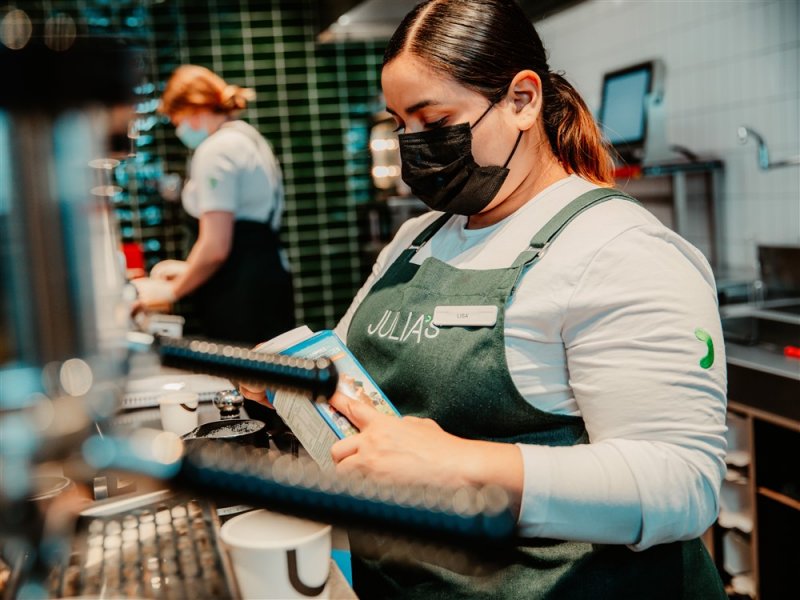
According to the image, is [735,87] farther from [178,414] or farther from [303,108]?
[303,108]

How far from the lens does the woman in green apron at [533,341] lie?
35.3 inches

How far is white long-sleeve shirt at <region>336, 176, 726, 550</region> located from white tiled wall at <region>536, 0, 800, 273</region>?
6.21 feet

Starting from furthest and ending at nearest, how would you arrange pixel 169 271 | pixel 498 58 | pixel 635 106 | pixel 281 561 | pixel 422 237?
1. pixel 169 271
2. pixel 635 106
3. pixel 422 237
4. pixel 498 58
5. pixel 281 561

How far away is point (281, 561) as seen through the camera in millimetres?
756

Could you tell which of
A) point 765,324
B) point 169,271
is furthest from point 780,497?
point 169,271

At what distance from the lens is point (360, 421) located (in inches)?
38.8

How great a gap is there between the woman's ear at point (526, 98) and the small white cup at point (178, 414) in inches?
32.5

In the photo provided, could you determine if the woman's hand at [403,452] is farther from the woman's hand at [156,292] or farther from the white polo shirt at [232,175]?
the white polo shirt at [232,175]

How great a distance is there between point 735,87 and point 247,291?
2.19m

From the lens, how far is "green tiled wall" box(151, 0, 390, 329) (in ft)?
15.6

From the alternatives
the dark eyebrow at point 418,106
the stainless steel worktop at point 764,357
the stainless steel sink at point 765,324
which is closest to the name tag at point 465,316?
the dark eyebrow at point 418,106

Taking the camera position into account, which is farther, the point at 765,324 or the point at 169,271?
the point at 169,271

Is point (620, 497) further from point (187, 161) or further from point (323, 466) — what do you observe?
point (187, 161)

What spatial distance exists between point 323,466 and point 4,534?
1.78 ft
